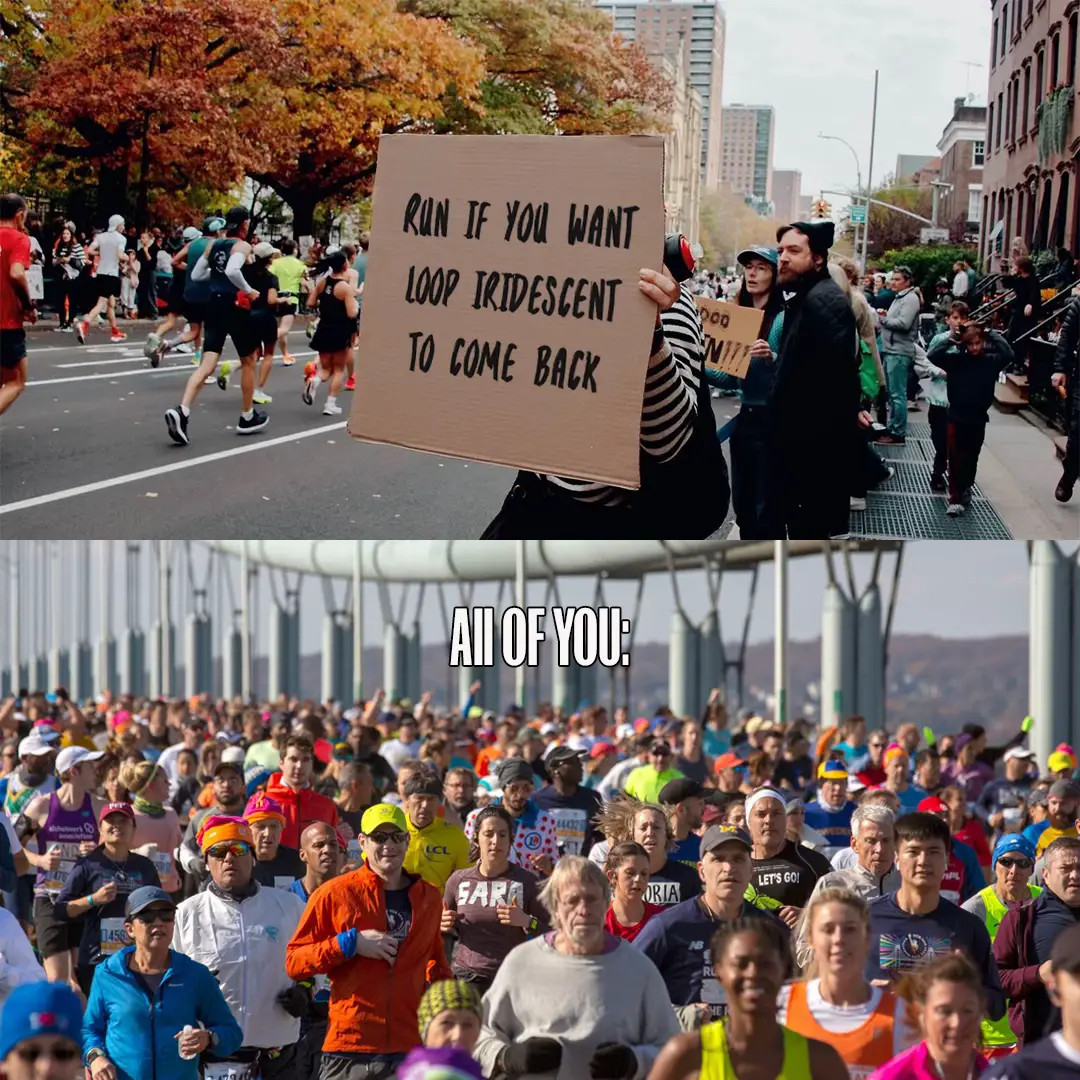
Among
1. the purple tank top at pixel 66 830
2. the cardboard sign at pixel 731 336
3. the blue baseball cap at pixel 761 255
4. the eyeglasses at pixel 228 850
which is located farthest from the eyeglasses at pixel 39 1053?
the blue baseball cap at pixel 761 255

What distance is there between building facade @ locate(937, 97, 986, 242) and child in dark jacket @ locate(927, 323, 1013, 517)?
67cm

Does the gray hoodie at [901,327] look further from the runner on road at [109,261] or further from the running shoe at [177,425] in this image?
the runner on road at [109,261]

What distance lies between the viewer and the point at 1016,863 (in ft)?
22.7

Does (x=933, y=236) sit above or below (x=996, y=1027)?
above

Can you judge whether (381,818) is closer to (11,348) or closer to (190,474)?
(190,474)

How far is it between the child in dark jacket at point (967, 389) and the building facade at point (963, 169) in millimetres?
666

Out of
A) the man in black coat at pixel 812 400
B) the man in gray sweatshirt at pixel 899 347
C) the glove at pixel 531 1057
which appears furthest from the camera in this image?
the man in gray sweatshirt at pixel 899 347

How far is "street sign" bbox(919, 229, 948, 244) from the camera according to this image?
39.4 feet

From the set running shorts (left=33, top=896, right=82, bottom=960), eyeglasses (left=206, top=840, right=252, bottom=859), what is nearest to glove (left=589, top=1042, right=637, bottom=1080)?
eyeglasses (left=206, top=840, right=252, bottom=859)

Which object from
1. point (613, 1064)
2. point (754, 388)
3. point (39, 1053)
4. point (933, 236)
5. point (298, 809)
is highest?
point (933, 236)

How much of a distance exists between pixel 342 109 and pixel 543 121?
1370mm

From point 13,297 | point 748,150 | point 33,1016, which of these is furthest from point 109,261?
point 33,1016

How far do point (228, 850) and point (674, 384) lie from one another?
7.32 ft

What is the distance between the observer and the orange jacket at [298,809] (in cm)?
880
